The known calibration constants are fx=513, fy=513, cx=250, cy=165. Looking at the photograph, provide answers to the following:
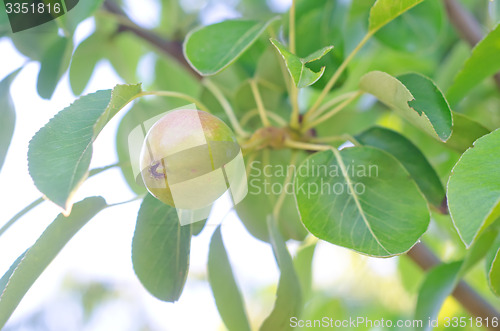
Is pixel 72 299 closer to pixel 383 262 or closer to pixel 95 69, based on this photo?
pixel 383 262

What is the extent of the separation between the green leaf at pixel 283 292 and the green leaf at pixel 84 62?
512mm

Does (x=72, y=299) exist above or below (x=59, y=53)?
below

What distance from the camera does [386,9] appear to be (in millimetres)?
662

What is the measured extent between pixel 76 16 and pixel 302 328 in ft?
2.42

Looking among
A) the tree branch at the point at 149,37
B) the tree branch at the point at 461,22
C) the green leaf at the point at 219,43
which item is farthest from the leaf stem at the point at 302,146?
the tree branch at the point at 461,22

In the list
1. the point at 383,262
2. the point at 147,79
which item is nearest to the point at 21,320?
the point at 383,262

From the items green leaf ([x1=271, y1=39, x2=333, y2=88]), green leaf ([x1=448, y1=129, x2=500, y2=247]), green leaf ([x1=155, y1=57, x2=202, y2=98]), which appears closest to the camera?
green leaf ([x1=448, y1=129, x2=500, y2=247])

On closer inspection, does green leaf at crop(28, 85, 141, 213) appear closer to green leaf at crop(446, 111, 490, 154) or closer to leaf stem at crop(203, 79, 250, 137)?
leaf stem at crop(203, 79, 250, 137)

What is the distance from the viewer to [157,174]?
553mm

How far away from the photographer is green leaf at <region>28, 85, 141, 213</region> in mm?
436

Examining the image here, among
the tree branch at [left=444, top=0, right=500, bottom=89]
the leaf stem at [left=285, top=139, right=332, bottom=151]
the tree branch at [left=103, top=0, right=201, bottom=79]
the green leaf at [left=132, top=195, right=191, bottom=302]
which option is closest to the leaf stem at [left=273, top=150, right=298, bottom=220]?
the leaf stem at [left=285, top=139, right=332, bottom=151]

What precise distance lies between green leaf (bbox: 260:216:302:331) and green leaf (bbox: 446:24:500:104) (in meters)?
0.33

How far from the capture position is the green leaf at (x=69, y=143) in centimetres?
44

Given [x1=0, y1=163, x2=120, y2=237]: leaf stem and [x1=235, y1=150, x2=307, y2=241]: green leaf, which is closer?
[x1=0, y1=163, x2=120, y2=237]: leaf stem
